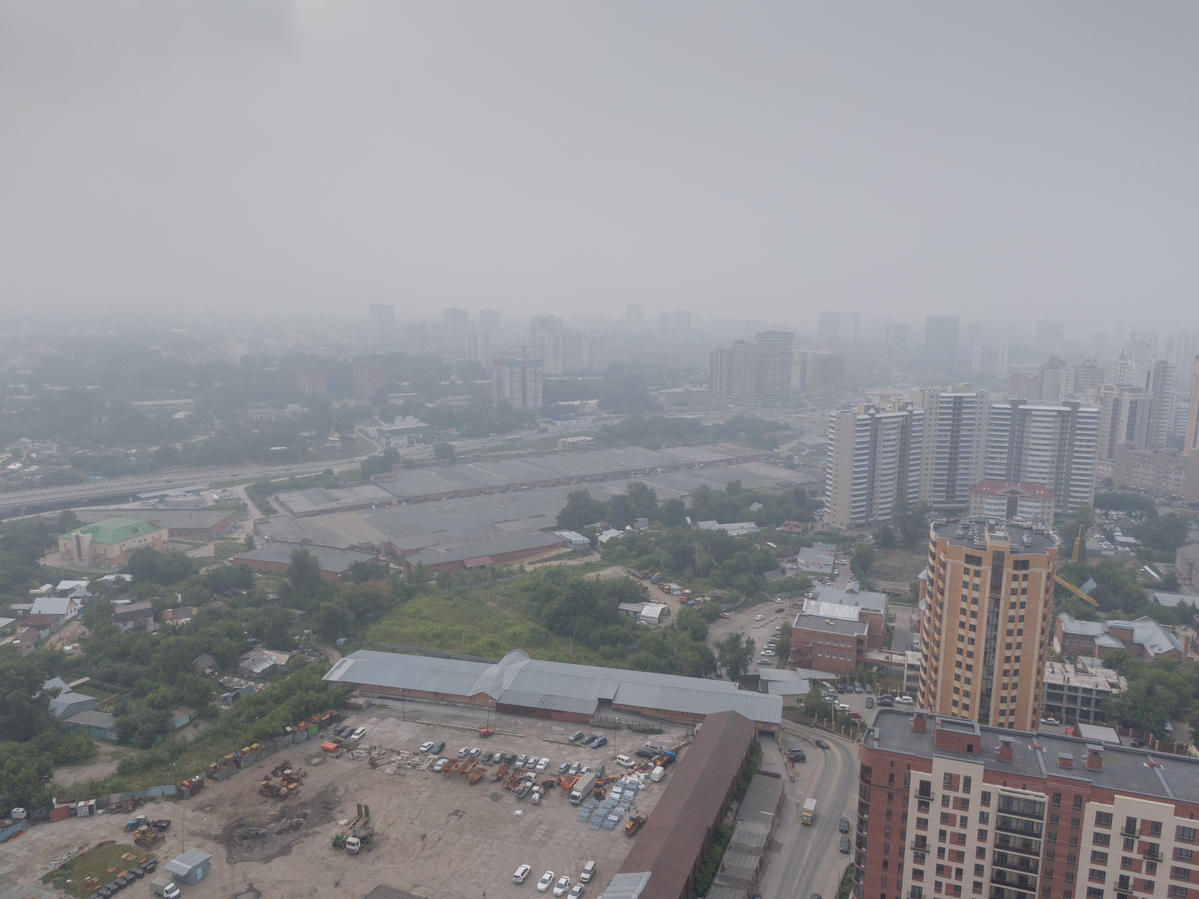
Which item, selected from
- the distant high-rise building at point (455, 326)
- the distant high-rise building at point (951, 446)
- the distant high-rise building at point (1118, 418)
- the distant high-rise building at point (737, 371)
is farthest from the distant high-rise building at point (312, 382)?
the distant high-rise building at point (1118, 418)

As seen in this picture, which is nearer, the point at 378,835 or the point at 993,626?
the point at 378,835

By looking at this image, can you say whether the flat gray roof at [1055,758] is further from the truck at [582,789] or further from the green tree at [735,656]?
the green tree at [735,656]

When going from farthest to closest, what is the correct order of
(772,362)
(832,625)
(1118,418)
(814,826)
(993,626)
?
(772,362) → (1118,418) → (832,625) → (993,626) → (814,826)

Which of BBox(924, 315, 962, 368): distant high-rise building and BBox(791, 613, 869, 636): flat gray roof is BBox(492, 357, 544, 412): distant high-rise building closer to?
BBox(791, 613, 869, 636): flat gray roof

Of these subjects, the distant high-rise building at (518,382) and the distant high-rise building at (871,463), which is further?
the distant high-rise building at (518,382)

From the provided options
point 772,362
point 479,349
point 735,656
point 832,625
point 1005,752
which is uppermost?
point 479,349

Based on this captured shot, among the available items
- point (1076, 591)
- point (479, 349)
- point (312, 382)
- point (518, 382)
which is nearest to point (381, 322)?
point (479, 349)

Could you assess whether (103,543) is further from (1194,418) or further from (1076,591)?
(1194,418)

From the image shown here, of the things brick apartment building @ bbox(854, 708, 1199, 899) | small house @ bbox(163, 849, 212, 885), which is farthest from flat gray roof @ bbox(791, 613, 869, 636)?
small house @ bbox(163, 849, 212, 885)
